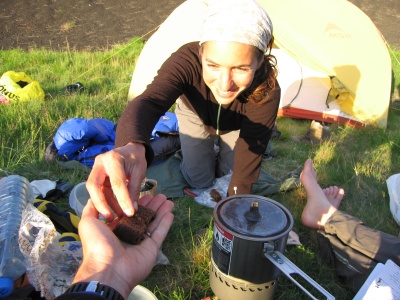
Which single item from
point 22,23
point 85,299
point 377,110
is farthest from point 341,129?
point 22,23

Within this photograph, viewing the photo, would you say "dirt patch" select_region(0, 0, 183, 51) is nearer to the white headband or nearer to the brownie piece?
the white headband

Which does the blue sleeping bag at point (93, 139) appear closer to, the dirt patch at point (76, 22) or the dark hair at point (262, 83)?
the dark hair at point (262, 83)

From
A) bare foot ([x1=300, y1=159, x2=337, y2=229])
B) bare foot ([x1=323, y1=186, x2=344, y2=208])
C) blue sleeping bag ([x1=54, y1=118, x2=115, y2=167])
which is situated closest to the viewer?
bare foot ([x1=300, y1=159, x2=337, y2=229])

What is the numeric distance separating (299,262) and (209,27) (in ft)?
4.99

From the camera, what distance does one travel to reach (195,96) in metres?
2.57

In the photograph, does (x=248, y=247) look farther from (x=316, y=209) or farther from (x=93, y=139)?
(x=93, y=139)

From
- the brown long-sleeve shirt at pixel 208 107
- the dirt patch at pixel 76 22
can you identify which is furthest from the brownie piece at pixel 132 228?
the dirt patch at pixel 76 22

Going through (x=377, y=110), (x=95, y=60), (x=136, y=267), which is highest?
(x=136, y=267)

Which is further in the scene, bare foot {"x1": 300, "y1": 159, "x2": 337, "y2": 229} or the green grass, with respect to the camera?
bare foot {"x1": 300, "y1": 159, "x2": 337, "y2": 229}

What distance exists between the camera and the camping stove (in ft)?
5.18

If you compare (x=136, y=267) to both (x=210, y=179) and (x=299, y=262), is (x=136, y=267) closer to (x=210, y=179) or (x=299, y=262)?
(x=299, y=262)

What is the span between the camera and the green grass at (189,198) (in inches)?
87.7

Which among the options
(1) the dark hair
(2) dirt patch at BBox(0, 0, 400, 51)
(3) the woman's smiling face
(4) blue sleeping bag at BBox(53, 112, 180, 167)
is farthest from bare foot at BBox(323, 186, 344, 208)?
(2) dirt patch at BBox(0, 0, 400, 51)

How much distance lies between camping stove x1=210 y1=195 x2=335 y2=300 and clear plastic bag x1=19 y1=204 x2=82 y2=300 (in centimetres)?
71
